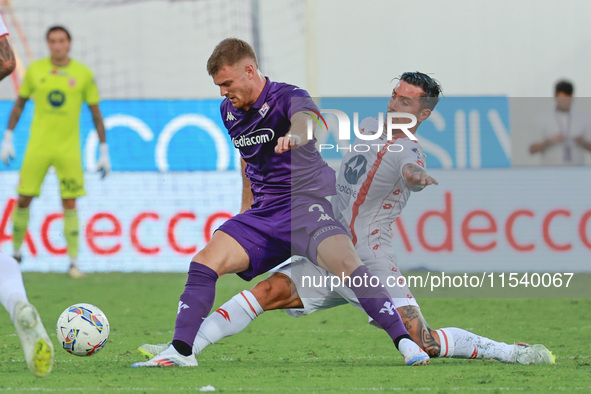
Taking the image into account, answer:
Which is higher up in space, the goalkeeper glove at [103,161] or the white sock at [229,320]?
the goalkeeper glove at [103,161]

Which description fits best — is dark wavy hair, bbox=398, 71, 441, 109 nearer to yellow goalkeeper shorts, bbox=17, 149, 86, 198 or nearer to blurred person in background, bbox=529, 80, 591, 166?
yellow goalkeeper shorts, bbox=17, 149, 86, 198

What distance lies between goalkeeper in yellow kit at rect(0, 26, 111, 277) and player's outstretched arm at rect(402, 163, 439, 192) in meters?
6.54

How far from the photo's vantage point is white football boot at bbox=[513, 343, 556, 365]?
566 centimetres

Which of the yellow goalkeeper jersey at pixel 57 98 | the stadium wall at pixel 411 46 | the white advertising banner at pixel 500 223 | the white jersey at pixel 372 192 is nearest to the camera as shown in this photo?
the white jersey at pixel 372 192

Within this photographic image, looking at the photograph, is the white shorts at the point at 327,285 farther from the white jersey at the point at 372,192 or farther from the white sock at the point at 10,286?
the white sock at the point at 10,286

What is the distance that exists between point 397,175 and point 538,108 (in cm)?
723

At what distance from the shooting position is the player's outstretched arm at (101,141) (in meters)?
Result: 11.4

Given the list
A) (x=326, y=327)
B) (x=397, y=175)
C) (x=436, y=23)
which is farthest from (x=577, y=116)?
(x=397, y=175)

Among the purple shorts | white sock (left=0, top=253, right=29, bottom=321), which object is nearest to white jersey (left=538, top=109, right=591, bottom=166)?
the purple shorts

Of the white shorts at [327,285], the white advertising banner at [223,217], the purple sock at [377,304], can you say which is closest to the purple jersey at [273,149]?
the white shorts at [327,285]

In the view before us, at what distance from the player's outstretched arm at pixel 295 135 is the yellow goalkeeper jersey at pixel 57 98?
646 centimetres

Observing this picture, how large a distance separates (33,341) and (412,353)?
2032 millimetres

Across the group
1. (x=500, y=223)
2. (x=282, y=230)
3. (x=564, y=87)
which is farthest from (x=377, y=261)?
(x=564, y=87)

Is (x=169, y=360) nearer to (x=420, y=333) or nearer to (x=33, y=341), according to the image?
(x=33, y=341)
